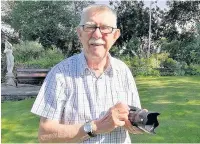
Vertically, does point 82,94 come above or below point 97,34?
below

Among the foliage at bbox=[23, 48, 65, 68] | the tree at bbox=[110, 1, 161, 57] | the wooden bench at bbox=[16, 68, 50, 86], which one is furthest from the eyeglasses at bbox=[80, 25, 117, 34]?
the wooden bench at bbox=[16, 68, 50, 86]

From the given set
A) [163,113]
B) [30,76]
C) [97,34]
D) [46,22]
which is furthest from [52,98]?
[30,76]

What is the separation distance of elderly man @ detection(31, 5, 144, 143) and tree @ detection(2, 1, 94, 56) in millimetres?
3023

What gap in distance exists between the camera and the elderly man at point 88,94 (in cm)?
85

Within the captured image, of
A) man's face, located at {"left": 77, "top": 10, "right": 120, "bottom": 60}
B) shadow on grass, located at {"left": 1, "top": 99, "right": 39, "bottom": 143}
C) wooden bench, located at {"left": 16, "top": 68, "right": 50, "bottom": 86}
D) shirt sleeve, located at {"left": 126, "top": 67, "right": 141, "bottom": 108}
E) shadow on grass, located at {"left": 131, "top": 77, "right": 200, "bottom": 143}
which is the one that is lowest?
shadow on grass, located at {"left": 1, "top": 99, "right": 39, "bottom": 143}

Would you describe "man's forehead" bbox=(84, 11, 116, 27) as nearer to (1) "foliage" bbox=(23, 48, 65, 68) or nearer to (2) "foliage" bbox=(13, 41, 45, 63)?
(1) "foliage" bbox=(23, 48, 65, 68)

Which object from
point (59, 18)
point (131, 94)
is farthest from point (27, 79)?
point (131, 94)

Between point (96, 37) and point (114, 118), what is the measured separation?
0.18 meters

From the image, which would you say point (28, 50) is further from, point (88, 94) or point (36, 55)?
point (88, 94)

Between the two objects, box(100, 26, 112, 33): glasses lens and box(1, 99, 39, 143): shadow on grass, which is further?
box(1, 99, 39, 143): shadow on grass

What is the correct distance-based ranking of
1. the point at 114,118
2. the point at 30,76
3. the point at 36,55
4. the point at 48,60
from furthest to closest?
the point at 30,76 < the point at 36,55 < the point at 48,60 < the point at 114,118

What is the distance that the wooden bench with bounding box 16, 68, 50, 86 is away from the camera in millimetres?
4398

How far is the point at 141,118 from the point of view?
83cm

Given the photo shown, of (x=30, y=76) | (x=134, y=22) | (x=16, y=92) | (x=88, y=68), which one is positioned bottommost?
(x=16, y=92)
